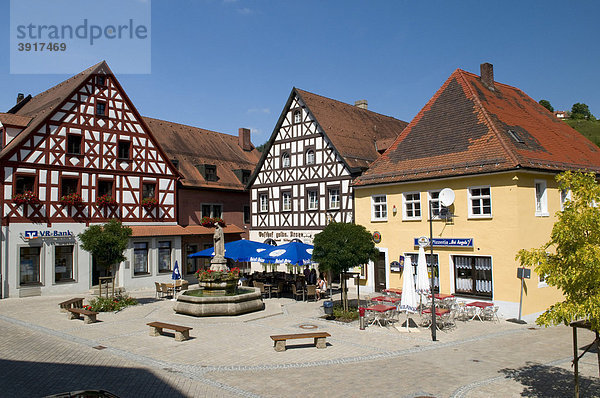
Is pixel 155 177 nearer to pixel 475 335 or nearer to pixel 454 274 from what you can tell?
pixel 454 274

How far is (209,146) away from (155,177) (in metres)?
8.62

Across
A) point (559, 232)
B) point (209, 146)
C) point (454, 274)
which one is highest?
point (209, 146)

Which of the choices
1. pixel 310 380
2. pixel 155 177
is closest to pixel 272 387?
pixel 310 380

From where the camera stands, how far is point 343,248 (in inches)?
674

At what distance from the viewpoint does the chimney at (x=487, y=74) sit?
2423 cm

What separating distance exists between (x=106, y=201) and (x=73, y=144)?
140 inches

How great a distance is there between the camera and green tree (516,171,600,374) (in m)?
7.55

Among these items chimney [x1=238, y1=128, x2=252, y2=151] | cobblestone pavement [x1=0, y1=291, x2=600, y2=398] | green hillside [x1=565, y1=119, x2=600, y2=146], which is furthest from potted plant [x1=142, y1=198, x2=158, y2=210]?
green hillside [x1=565, y1=119, x2=600, y2=146]

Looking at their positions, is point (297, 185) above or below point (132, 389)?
above

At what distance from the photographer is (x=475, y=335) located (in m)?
15.0

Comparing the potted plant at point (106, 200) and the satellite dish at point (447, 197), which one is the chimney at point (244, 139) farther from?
the satellite dish at point (447, 197)

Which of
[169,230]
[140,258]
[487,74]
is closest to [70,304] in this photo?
[140,258]

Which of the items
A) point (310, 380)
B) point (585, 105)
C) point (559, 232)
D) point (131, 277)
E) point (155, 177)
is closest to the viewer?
point (559, 232)

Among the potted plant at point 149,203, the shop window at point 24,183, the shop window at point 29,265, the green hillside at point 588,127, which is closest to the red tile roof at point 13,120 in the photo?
the shop window at point 24,183
